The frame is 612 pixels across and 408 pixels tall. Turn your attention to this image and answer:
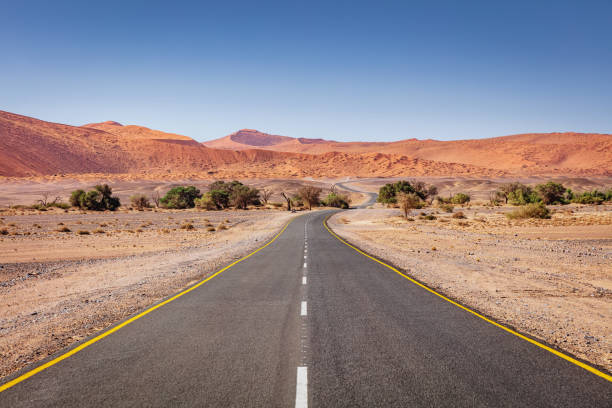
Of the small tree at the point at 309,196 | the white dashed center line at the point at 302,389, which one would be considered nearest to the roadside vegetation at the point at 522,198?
the small tree at the point at 309,196

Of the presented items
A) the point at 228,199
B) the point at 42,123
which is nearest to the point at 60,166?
the point at 42,123

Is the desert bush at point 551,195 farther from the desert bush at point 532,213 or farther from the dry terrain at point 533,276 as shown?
the dry terrain at point 533,276

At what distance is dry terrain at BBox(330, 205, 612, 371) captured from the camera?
6.90 metres

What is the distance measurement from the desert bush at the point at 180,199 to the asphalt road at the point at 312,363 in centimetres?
6655

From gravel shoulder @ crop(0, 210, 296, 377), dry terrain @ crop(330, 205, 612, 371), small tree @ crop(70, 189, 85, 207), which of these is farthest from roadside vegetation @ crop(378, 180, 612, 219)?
small tree @ crop(70, 189, 85, 207)

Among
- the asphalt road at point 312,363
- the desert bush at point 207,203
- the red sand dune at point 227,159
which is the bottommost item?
the desert bush at point 207,203

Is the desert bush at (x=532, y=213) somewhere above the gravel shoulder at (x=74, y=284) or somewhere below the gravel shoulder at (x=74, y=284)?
above

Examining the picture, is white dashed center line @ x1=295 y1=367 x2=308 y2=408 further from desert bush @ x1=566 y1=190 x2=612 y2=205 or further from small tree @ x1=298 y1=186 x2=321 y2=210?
desert bush @ x1=566 y1=190 x2=612 y2=205

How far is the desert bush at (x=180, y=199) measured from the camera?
71.3 meters

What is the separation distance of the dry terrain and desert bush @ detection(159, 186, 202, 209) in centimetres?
5465

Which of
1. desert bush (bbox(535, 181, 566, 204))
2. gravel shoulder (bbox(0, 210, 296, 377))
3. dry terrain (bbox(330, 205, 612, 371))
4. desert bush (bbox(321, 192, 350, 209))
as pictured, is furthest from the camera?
desert bush (bbox(321, 192, 350, 209))

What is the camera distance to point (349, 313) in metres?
7.75

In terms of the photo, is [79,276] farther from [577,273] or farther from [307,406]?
[577,273]

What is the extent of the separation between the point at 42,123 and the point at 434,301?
8320 inches
